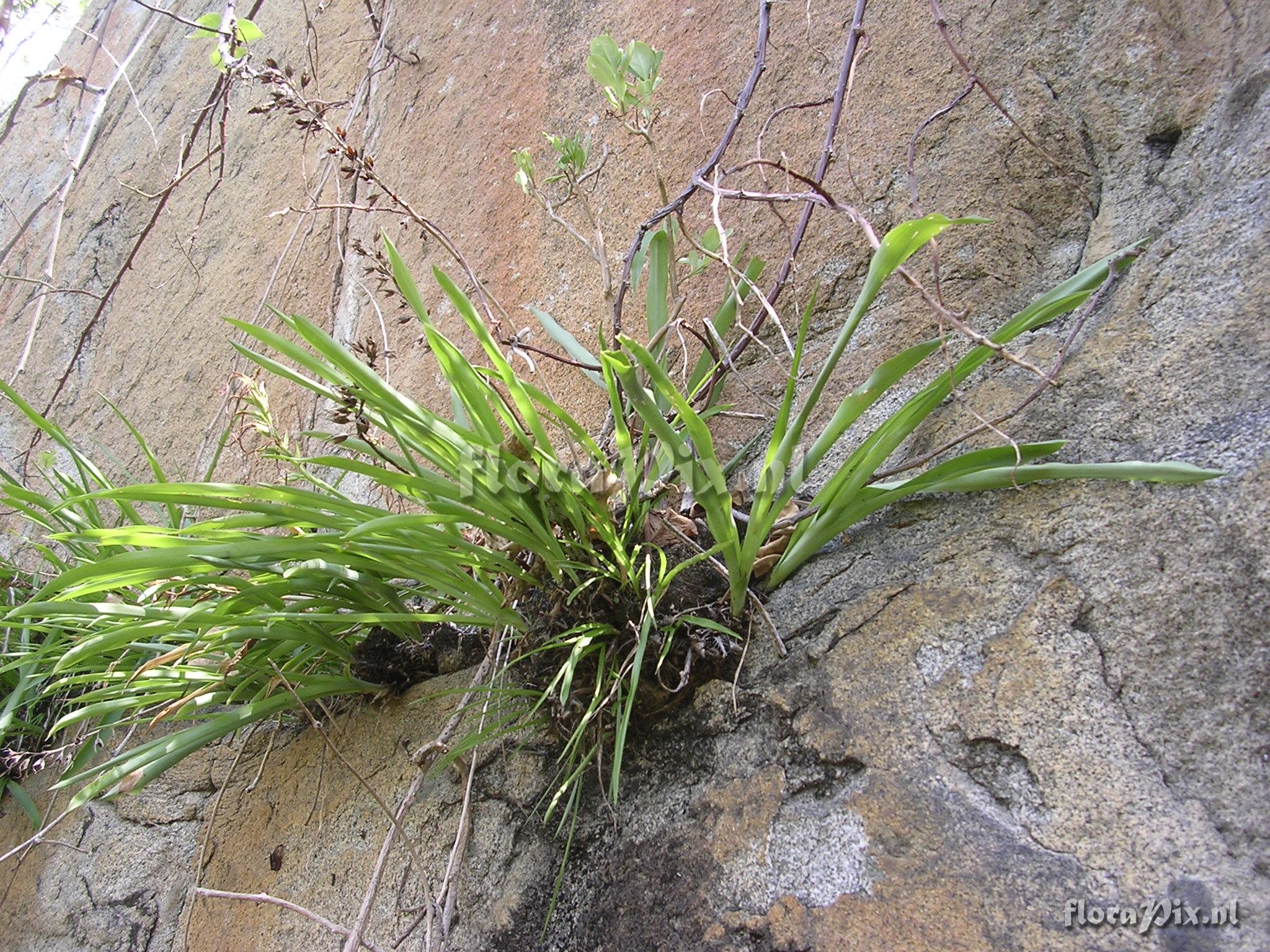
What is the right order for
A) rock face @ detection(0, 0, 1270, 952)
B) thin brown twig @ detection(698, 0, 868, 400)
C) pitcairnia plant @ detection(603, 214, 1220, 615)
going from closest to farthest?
rock face @ detection(0, 0, 1270, 952)
pitcairnia plant @ detection(603, 214, 1220, 615)
thin brown twig @ detection(698, 0, 868, 400)

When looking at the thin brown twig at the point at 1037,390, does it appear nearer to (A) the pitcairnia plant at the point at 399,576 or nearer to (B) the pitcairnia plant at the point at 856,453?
(B) the pitcairnia plant at the point at 856,453

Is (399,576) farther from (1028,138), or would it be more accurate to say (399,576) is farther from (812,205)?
(1028,138)

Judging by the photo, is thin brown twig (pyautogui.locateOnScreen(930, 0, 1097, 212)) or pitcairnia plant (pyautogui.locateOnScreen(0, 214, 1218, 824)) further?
thin brown twig (pyautogui.locateOnScreen(930, 0, 1097, 212))

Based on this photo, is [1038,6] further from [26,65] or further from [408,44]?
[26,65]

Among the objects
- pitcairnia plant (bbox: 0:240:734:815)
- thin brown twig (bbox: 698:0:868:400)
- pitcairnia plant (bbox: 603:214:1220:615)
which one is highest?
thin brown twig (bbox: 698:0:868:400)

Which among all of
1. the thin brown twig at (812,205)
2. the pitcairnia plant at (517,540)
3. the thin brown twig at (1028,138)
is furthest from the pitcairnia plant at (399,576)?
the thin brown twig at (1028,138)

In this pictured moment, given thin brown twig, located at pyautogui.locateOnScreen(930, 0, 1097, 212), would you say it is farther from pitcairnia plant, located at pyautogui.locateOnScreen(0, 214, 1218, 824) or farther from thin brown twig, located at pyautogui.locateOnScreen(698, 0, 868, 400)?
pitcairnia plant, located at pyautogui.locateOnScreen(0, 214, 1218, 824)

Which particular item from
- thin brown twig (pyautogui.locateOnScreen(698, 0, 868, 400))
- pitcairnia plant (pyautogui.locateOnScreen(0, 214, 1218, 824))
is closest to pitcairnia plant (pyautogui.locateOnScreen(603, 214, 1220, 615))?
pitcairnia plant (pyautogui.locateOnScreen(0, 214, 1218, 824))

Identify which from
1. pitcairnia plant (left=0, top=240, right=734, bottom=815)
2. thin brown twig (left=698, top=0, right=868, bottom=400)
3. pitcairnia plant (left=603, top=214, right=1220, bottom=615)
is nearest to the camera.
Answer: pitcairnia plant (left=603, top=214, right=1220, bottom=615)

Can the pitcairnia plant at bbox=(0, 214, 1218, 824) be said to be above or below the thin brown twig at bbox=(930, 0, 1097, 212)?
below
